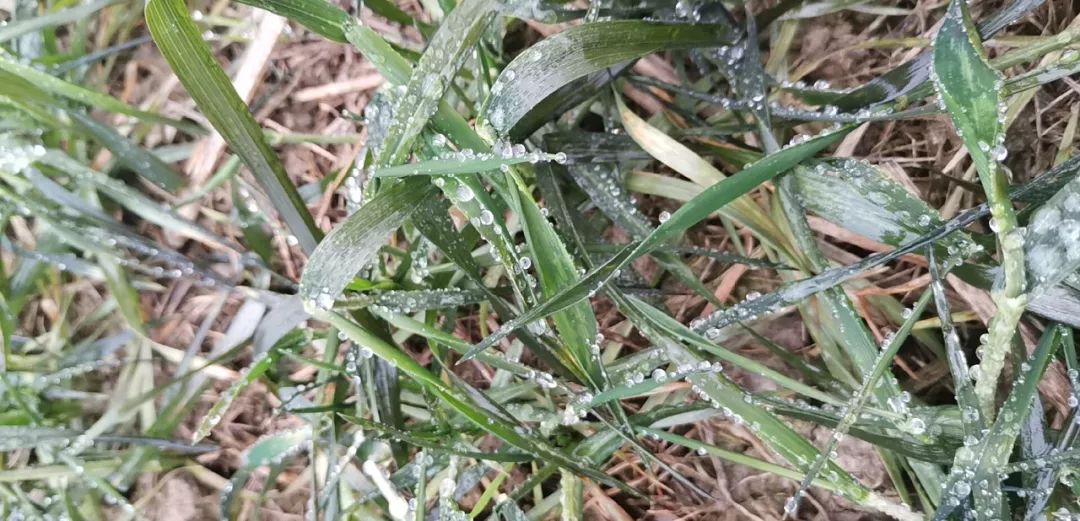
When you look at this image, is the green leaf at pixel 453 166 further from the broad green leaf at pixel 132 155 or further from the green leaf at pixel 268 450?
the broad green leaf at pixel 132 155

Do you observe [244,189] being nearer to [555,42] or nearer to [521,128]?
[521,128]

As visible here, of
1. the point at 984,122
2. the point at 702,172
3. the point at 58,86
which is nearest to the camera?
the point at 984,122

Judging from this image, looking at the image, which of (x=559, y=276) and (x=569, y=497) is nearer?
(x=559, y=276)

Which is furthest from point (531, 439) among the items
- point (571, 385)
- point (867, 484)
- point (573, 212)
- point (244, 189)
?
point (244, 189)

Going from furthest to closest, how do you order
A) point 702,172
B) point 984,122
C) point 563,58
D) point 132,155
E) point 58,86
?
point 132,155 < point 58,86 < point 702,172 < point 563,58 < point 984,122

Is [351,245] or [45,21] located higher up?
[45,21]

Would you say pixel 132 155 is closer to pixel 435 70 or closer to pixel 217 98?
pixel 217 98

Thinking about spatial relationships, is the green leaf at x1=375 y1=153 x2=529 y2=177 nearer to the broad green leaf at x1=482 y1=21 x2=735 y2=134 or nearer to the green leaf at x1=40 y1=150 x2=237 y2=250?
the broad green leaf at x1=482 y1=21 x2=735 y2=134

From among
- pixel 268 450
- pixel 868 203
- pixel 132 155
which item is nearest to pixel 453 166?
pixel 868 203
